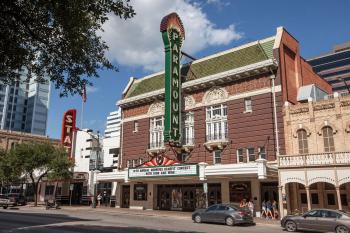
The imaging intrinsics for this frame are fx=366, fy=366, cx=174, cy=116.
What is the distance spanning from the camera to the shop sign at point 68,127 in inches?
2227

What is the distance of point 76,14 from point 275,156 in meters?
24.3

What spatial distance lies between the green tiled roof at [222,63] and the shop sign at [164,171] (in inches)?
431

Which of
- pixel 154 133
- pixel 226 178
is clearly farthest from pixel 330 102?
pixel 154 133

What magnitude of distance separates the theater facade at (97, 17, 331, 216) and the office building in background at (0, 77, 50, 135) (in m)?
115

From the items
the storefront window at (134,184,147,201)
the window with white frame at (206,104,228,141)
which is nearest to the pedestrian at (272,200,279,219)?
the window with white frame at (206,104,228,141)

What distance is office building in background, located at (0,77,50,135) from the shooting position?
14575 cm

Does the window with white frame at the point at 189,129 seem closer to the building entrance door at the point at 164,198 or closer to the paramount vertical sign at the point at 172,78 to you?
the paramount vertical sign at the point at 172,78

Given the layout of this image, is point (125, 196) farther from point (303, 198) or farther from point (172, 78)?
point (303, 198)

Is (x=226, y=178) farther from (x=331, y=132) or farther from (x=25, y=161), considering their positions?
(x=25, y=161)

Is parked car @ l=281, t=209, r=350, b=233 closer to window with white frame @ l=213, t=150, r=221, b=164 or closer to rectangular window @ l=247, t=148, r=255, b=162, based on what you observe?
rectangular window @ l=247, t=148, r=255, b=162

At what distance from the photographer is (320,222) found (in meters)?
21.2

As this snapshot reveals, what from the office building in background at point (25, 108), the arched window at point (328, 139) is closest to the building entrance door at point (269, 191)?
the arched window at point (328, 139)

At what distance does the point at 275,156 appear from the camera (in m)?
32.3

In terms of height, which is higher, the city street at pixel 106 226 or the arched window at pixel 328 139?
the arched window at pixel 328 139
